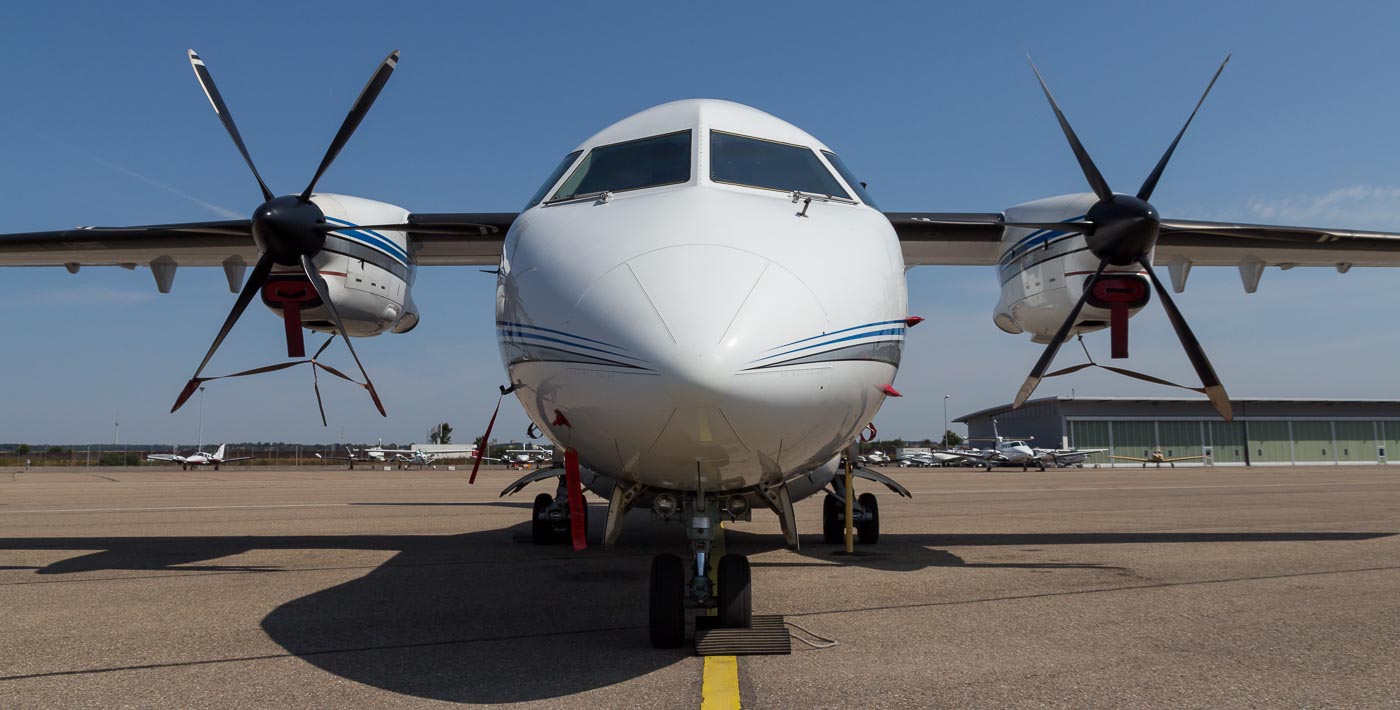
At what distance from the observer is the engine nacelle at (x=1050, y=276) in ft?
27.1

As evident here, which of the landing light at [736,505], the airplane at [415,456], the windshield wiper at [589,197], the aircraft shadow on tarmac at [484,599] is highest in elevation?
the windshield wiper at [589,197]

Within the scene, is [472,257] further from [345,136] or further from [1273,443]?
[1273,443]

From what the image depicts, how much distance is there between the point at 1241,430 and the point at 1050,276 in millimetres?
66856

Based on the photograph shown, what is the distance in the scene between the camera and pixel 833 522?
9891 mm

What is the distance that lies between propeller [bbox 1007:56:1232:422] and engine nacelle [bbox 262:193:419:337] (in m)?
6.15

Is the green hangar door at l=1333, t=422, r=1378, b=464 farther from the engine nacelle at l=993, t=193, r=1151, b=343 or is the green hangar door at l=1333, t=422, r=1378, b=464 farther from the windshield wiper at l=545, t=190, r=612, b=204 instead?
the windshield wiper at l=545, t=190, r=612, b=204

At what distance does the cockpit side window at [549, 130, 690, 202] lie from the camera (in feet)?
16.0

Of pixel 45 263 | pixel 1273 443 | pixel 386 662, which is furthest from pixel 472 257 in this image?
pixel 1273 443

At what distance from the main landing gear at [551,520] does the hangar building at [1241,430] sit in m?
60.8

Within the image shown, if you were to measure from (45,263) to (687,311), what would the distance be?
10.7 metres

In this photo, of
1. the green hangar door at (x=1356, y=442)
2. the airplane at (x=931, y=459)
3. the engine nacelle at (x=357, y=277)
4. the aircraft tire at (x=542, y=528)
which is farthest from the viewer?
the airplane at (x=931, y=459)

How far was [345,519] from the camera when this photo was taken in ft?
43.4

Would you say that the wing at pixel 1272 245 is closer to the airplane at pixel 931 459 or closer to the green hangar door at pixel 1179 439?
the airplane at pixel 931 459

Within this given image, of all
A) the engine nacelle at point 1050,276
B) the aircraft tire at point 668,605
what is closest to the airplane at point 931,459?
the engine nacelle at point 1050,276
